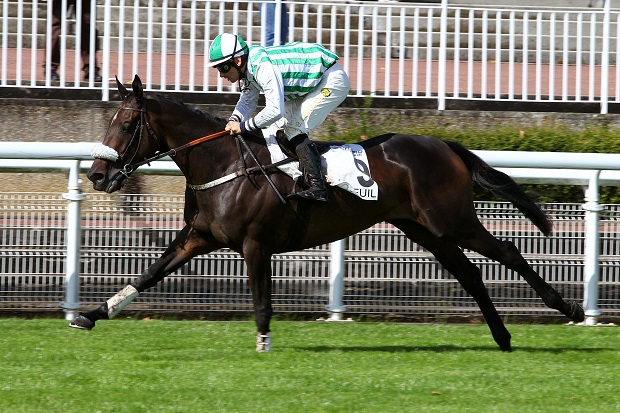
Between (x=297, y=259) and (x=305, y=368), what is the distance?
2018 millimetres

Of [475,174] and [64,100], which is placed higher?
[64,100]

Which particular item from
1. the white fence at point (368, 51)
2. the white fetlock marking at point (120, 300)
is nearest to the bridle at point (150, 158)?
the white fetlock marking at point (120, 300)

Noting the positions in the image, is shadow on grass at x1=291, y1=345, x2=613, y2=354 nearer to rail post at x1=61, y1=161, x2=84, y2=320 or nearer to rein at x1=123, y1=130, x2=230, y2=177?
rein at x1=123, y1=130, x2=230, y2=177

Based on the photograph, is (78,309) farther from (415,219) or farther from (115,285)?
(415,219)

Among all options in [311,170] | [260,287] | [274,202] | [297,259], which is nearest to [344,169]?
[311,170]

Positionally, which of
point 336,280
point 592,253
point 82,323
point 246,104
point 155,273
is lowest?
point 82,323

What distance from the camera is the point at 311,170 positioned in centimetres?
688

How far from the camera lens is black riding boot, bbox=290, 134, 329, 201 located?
22.6ft

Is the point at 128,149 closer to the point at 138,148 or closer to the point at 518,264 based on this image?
the point at 138,148

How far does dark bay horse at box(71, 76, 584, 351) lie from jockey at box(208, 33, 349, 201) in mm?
211

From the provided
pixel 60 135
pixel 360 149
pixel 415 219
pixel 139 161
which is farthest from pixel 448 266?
pixel 60 135

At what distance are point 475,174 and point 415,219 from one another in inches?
20.3

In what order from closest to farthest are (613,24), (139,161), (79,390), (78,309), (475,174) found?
(79,390) < (139,161) < (475,174) < (78,309) < (613,24)

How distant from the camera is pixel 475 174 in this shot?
7.40m
